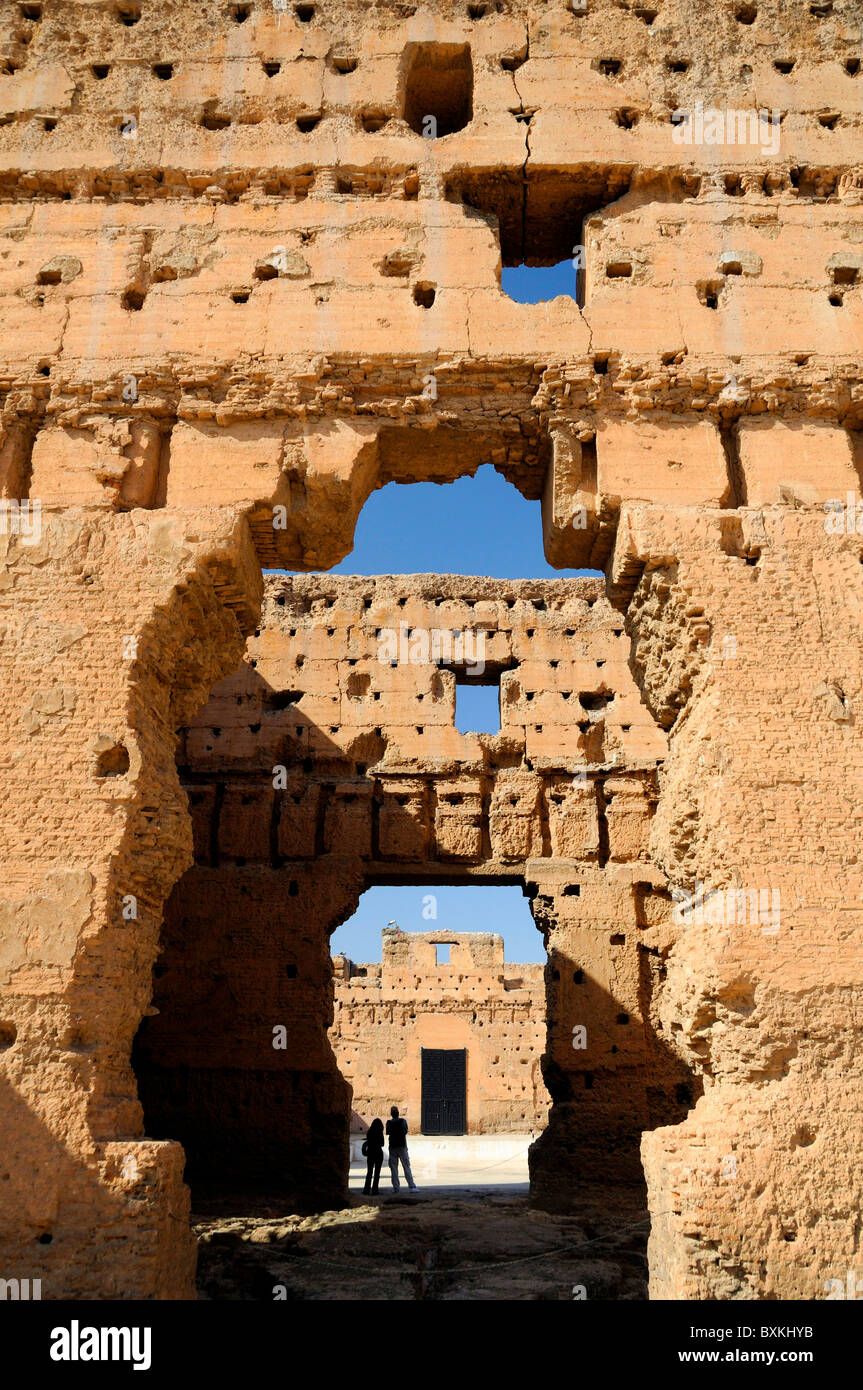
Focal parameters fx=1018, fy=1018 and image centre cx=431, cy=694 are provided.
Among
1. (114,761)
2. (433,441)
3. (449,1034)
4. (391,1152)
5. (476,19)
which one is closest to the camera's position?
(114,761)

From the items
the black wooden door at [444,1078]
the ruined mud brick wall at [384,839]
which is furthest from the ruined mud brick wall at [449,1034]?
the ruined mud brick wall at [384,839]

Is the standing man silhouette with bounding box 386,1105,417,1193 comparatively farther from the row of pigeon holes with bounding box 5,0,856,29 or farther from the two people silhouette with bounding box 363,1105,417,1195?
the row of pigeon holes with bounding box 5,0,856,29

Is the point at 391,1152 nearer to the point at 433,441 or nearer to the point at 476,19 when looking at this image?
the point at 433,441

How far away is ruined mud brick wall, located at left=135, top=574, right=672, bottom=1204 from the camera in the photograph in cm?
1048

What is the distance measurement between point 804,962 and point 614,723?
715cm

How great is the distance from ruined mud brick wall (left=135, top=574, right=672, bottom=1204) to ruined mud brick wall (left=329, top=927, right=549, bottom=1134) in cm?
1051

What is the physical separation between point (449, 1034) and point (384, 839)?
37.4 feet

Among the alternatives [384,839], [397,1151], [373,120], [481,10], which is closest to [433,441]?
[373,120]

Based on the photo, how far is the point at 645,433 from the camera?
6270mm

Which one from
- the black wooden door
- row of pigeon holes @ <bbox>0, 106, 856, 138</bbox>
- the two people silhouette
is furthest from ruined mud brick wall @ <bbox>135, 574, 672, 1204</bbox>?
the black wooden door

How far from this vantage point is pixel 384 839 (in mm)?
11352

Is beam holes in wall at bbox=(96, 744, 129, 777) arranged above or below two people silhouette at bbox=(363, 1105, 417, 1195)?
above

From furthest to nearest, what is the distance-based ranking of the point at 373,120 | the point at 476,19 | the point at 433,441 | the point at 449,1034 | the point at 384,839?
1. the point at 449,1034
2. the point at 384,839
3. the point at 476,19
4. the point at 373,120
5. the point at 433,441
